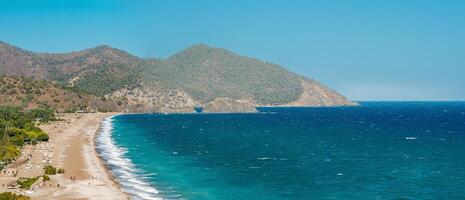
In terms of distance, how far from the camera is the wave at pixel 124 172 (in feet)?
181

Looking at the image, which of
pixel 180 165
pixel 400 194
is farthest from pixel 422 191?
pixel 180 165

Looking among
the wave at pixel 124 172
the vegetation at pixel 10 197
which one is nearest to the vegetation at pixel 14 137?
the wave at pixel 124 172

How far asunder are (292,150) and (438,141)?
41514 mm

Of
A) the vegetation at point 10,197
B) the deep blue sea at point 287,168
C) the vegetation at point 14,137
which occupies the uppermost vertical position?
the vegetation at point 14,137

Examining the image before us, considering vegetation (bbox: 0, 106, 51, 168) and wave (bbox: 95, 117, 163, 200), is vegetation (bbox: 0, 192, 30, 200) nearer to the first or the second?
wave (bbox: 95, 117, 163, 200)

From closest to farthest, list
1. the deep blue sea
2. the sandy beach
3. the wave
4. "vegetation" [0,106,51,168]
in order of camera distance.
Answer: the sandy beach < the wave < the deep blue sea < "vegetation" [0,106,51,168]

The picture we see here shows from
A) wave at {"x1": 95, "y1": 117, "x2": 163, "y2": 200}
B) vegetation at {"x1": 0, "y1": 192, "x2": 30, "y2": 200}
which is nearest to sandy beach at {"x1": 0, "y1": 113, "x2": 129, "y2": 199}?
wave at {"x1": 95, "y1": 117, "x2": 163, "y2": 200}

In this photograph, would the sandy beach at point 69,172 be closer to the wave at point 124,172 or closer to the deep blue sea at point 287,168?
the wave at point 124,172

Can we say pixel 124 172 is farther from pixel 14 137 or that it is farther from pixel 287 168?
pixel 14 137

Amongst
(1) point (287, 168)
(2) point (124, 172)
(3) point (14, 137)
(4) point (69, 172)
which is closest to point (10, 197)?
(4) point (69, 172)

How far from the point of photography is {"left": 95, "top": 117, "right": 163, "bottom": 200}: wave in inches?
2175

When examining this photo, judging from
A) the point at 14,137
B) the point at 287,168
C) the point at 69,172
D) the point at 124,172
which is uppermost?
the point at 14,137

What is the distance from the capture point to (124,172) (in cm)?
7075

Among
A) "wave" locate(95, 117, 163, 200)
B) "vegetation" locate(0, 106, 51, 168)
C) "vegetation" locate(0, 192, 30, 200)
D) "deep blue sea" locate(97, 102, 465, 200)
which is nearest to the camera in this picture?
"vegetation" locate(0, 192, 30, 200)
